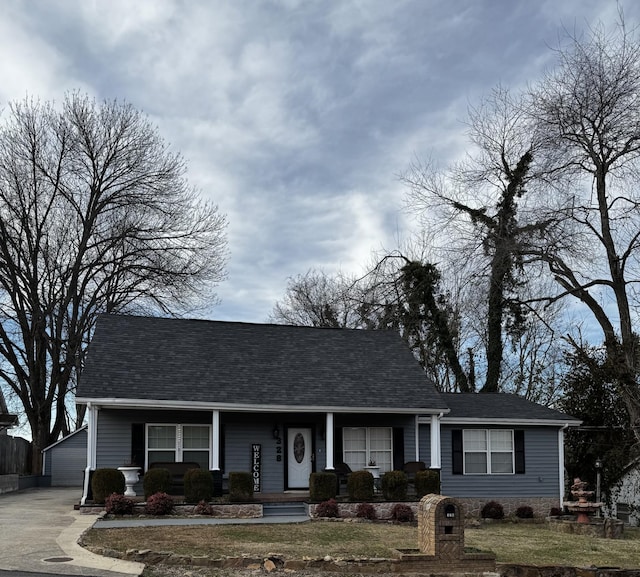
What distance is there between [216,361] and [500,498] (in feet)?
29.1

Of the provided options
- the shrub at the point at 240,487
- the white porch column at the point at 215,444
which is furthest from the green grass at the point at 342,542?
the white porch column at the point at 215,444

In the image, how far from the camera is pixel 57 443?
3189 cm

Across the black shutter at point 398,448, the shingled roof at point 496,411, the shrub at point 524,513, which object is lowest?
the shrub at point 524,513

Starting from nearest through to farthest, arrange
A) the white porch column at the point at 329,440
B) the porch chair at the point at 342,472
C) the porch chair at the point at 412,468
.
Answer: the white porch column at the point at 329,440 → the porch chair at the point at 342,472 → the porch chair at the point at 412,468

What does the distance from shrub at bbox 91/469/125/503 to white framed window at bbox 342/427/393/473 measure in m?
6.19

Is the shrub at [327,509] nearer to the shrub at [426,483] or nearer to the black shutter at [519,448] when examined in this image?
the shrub at [426,483]

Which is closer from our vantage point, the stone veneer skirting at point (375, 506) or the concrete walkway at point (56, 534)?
the concrete walkway at point (56, 534)

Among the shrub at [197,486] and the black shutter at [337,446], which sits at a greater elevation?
the black shutter at [337,446]

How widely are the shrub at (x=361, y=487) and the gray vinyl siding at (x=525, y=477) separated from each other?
322cm

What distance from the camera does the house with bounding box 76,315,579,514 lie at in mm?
20062

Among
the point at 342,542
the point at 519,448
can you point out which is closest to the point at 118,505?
the point at 342,542

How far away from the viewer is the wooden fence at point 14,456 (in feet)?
84.0

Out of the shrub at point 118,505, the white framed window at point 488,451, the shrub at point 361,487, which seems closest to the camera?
the shrub at point 118,505

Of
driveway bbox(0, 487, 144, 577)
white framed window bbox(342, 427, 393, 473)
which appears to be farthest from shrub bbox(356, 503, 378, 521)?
driveway bbox(0, 487, 144, 577)
